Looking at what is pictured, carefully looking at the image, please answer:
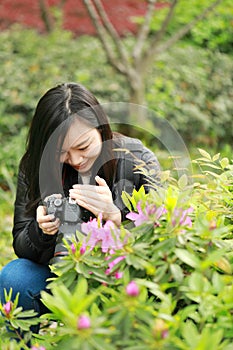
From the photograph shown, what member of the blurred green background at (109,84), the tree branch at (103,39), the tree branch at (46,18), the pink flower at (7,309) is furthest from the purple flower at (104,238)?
the tree branch at (46,18)

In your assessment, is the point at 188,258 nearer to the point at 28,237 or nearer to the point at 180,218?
the point at 180,218

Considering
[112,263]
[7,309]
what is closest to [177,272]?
[112,263]

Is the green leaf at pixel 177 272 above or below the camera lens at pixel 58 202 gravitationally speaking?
above

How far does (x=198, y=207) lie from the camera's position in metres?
1.51

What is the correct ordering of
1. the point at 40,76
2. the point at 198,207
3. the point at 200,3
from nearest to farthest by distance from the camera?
the point at 198,207, the point at 40,76, the point at 200,3

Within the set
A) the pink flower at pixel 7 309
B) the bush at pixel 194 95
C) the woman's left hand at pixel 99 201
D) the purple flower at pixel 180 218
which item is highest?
the purple flower at pixel 180 218

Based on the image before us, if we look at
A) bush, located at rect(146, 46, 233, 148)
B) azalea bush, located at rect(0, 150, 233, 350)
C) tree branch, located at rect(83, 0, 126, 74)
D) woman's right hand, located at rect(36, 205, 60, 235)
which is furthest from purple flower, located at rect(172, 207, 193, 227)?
bush, located at rect(146, 46, 233, 148)

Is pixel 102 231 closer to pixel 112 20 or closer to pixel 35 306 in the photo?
pixel 35 306

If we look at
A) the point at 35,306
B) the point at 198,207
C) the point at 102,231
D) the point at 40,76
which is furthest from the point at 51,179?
the point at 40,76

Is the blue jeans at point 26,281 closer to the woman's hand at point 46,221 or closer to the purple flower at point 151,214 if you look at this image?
the woman's hand at point 46,221

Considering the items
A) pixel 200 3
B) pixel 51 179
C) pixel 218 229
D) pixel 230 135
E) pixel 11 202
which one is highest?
pixel 218 229

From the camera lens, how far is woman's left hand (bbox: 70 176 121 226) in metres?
1.61

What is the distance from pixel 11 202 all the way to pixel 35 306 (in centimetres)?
232

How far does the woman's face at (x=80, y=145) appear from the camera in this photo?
6.05 feet
